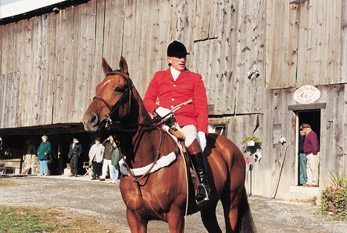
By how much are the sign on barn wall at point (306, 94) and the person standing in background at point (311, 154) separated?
29.0 inches

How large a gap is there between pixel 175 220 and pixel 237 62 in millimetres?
12755

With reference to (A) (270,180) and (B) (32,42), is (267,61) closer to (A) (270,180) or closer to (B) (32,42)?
(A) (270,180)

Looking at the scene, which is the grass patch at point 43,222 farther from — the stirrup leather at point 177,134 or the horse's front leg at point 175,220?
the horse's front leg at point 175,220

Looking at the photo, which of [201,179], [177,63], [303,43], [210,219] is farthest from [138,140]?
[303,43]

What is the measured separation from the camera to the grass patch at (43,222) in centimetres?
998

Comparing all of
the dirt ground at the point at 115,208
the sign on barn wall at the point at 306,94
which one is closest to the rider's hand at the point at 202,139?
the dirt ground at the point at 115,208

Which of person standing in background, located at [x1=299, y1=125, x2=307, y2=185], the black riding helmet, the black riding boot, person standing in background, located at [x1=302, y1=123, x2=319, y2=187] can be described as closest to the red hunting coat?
the black riding helmet

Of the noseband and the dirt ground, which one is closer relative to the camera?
the noseband

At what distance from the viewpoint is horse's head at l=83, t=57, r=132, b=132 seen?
534cm

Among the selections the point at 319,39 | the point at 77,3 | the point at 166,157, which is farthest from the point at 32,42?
the point at 166,157

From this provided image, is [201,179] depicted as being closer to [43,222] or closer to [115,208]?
[43,222]

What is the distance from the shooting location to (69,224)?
35.3 ft

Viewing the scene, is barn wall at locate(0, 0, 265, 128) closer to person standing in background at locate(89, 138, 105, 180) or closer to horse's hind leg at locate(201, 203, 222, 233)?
person standing in background at locate(89, 138, 105, 180)

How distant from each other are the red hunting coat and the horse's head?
95cm
